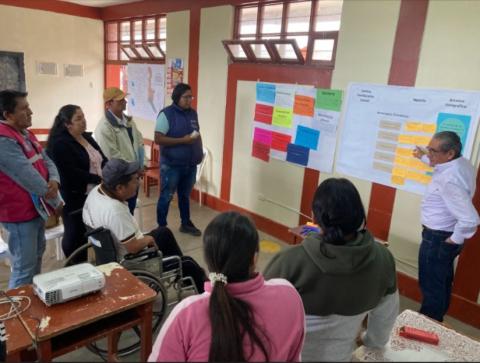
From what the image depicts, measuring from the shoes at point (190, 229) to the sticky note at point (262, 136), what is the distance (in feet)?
3.64

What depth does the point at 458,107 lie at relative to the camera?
241 cm

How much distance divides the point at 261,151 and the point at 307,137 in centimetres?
60

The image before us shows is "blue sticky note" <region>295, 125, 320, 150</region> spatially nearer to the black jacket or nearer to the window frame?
the window frame

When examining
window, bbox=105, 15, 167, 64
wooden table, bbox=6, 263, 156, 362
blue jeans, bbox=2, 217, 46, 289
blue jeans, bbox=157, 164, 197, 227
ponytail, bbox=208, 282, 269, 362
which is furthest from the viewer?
window, bbox=105, 15, 167, 64

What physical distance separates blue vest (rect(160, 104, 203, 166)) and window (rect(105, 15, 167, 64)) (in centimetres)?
192

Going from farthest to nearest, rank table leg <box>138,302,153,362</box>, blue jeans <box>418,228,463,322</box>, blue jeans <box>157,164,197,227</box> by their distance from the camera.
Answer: blue jeans <box>157,164,197,227</box> → blue jeans <box>418,228,463,322</box> → table leg <box>138,302,153,362</box>

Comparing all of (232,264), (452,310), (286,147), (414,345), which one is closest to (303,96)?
A: (286,147)

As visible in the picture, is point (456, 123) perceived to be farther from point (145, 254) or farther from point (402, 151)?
point (145, 254)

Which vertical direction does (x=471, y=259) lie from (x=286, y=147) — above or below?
below

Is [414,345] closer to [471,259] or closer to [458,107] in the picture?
[471,259]

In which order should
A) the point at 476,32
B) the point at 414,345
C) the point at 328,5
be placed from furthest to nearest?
the point at 328,5
the point at 476,32
the point at 414,345

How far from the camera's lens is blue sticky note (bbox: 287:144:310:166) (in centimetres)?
337

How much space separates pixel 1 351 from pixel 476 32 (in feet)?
9.58

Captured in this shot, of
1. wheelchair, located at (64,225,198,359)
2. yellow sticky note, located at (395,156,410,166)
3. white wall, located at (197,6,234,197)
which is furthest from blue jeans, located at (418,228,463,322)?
white wall, located at (197,6,234,197)
